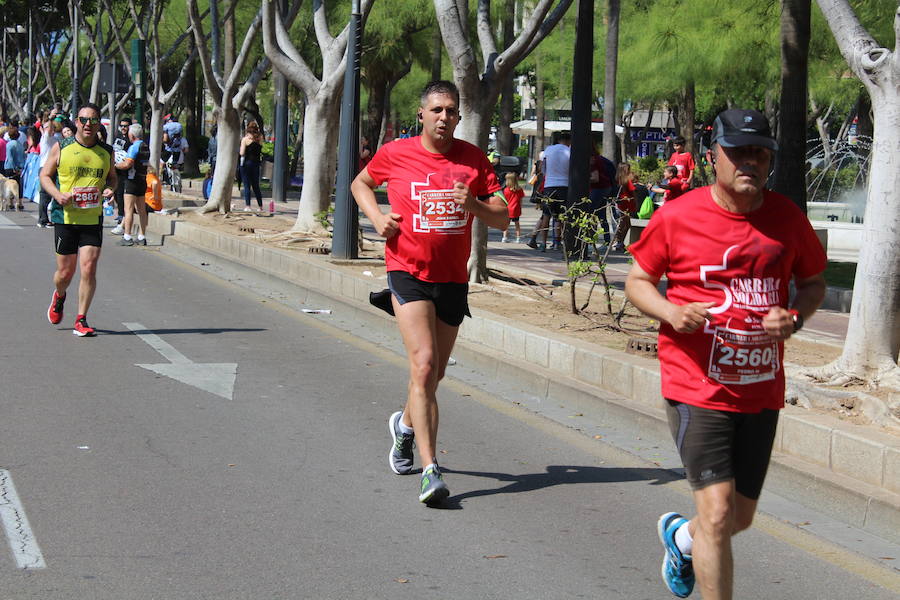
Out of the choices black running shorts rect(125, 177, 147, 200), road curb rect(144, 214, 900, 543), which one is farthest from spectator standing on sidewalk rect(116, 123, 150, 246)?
road curb rect(144, 214, 900, 543)

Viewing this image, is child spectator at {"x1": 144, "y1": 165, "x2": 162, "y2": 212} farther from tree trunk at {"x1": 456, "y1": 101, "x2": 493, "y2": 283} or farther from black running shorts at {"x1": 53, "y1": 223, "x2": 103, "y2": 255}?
black running shorts at {"x1": 53, "y1": 223, "x2": 103, "y2": 255}

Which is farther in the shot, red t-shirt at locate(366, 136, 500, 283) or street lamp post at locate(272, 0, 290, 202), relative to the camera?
street lamp post at locate(272, 0, 290, 202)

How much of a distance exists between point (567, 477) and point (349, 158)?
9.90m

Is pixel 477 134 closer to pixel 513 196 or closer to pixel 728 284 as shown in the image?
pixel 513 196

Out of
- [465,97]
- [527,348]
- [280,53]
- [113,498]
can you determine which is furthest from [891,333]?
[280,53]

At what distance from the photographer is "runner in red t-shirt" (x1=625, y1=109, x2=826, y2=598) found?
4.29 meters

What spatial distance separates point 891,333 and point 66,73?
85419 mm

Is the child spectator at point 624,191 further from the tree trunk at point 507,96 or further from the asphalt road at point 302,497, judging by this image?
the tree trunk at point 507,96

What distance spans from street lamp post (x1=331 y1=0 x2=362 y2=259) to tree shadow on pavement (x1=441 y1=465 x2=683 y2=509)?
9.17 metres

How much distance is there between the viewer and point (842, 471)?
6.41 metres

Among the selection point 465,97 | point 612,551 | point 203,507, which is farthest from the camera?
point 465,97

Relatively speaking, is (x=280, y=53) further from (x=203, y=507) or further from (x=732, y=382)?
(x=732, y=382)

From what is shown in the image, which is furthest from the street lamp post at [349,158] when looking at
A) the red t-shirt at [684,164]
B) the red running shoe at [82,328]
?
the red t-shirt at [684,164]

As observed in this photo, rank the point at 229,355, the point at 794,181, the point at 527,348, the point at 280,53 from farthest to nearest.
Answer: the point at 280,53 < the point at 794,181 < the point at 229,355 < the point at 527,348
